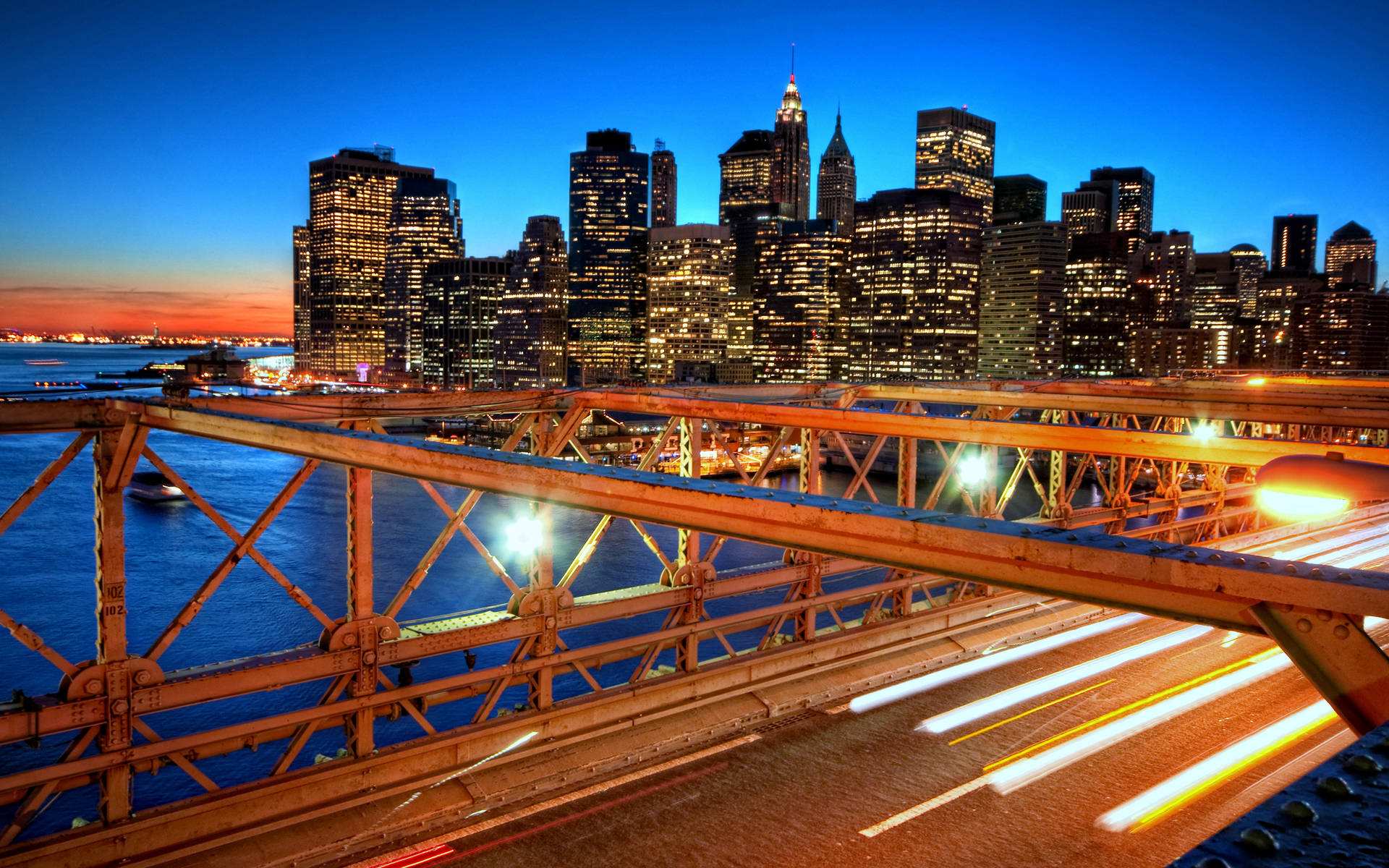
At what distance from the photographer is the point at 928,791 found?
11422mm

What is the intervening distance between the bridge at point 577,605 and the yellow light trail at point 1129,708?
2454mm

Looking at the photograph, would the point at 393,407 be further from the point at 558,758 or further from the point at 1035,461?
the point at 1035,461

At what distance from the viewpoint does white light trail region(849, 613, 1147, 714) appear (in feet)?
46.3

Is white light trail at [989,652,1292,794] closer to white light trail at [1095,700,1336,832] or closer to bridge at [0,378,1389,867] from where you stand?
white light trail at [1095,700,1336,832]

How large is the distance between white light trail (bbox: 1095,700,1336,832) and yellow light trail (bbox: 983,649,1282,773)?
145 centimetres

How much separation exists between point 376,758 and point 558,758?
2225 millimetres

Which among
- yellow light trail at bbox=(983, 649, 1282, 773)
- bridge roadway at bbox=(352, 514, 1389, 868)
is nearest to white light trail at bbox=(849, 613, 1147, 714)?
bridge roadway at bbox=(352, 514, 1389, 868)

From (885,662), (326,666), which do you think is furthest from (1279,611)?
(885,662)

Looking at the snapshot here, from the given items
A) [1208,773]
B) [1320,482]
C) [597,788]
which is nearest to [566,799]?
[597,788]

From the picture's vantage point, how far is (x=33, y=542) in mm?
46594

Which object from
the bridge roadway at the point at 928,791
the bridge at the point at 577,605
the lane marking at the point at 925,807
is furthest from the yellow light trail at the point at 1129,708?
the bridge at the point at 577,605

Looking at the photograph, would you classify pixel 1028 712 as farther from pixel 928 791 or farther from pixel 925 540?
pixel 925 540

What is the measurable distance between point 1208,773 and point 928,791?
403cm

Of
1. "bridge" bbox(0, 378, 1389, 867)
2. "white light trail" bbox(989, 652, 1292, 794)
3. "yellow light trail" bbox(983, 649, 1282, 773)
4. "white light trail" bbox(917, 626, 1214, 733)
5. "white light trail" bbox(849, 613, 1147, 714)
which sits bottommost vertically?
"white light trail" bbox(989, 652, 1292, 794)
